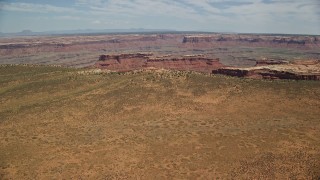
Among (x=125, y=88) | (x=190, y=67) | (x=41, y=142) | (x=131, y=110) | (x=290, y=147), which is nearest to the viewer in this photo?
(x=290, y=147)

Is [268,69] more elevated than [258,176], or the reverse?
[268,69]

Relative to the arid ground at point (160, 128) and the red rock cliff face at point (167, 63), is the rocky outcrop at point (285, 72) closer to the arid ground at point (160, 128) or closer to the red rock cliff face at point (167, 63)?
the arid ground at point (160, 128)

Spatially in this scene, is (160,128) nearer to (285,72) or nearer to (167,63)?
(285,72)

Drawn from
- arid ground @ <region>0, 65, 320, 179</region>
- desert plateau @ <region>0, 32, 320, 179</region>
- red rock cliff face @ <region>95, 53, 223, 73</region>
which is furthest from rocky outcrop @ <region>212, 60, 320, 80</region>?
red rock cliff face @ <region>95, 53, 223, 73</region>

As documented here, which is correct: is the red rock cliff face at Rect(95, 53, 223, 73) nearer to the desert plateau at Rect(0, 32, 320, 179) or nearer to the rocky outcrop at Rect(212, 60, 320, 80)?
the rocky outcrop at Rect(212, 60, 320, 80)

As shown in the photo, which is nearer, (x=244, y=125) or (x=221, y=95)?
(x=244, y=125)

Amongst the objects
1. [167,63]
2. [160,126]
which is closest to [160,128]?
[160,126]

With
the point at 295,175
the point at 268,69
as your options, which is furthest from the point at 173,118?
the point at 268,69

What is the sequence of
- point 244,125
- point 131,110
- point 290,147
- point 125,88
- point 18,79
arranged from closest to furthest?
point 290,147
point 244,125
point 131,110
point 125,88
point 18,79

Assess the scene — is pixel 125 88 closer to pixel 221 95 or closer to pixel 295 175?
pixel 221 95
